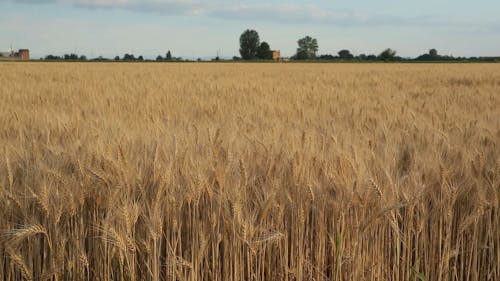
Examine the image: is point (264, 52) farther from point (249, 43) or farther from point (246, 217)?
point (246, 217)

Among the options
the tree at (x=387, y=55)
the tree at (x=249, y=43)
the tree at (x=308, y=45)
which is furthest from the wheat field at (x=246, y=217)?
the tree at (x=308, y=45)

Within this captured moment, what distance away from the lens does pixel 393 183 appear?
1845mm

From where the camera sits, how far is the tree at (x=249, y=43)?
97062mm

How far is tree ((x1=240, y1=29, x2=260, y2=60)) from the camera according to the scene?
97062 mm

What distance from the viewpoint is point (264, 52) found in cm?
9206

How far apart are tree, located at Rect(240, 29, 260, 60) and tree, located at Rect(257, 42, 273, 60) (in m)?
3.11

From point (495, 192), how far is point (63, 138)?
7.47 ft

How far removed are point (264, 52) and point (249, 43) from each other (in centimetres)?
791

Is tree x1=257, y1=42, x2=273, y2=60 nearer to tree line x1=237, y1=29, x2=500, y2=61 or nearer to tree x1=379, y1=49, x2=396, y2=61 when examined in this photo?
tree line x1=237, y1=29, x2=500, y2=61

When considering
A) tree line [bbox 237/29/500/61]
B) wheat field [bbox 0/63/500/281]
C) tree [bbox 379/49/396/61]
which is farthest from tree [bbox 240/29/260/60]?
wheat field [bbox 0/63/500/281]

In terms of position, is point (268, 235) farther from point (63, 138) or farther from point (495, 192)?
point (63, 138)

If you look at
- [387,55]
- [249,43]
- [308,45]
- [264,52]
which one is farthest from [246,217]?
[308,45]

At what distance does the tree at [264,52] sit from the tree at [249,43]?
3113mm

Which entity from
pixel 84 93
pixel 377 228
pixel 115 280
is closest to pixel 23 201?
pixel 115 280
